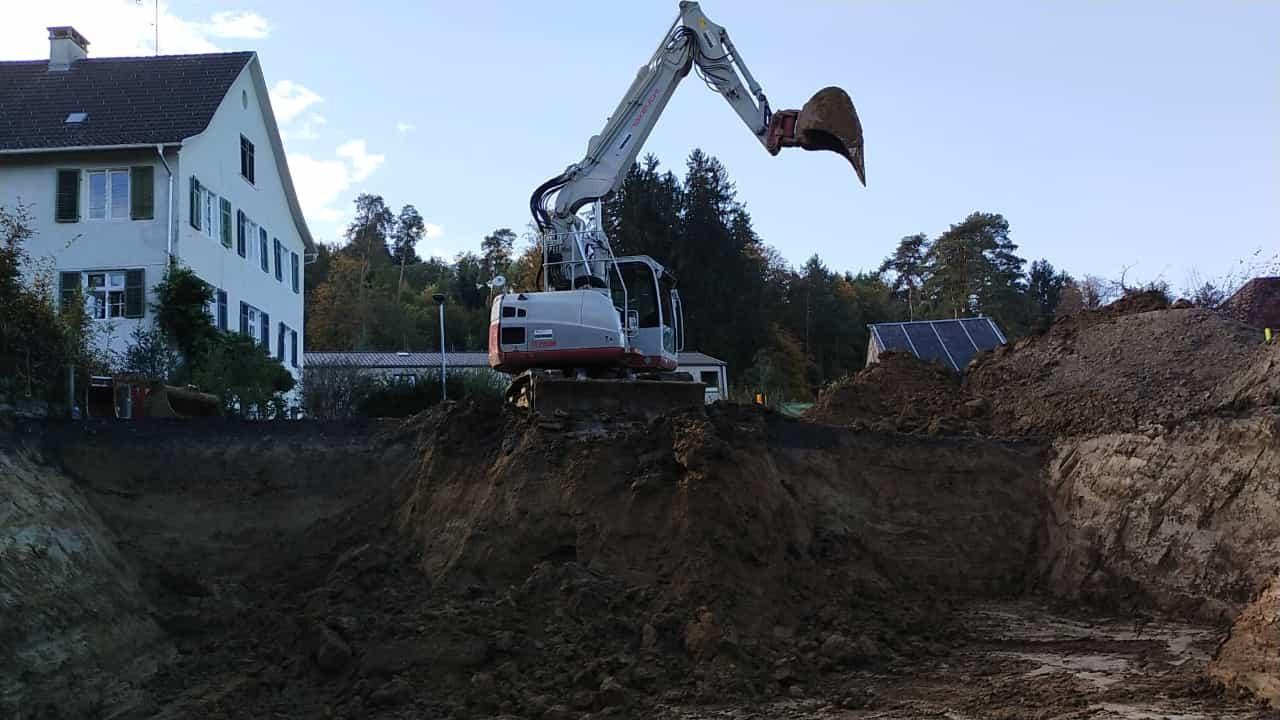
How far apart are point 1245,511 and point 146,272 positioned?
63.7 feet

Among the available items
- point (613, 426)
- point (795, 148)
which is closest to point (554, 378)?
point (613, 426)

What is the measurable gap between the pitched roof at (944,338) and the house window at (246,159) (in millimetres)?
15444

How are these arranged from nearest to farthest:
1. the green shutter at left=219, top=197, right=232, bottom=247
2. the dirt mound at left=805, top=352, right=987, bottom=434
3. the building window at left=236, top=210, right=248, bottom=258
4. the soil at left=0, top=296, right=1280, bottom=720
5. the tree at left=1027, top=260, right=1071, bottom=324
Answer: the soil at left=0, top=296, right=1280, bottom=720
the dirt mound at left=805, top=352, right=987, bottom=434
the green shutter at left=219, top=197, right=232, bottom=247
the building window at left=236, top=210, right=248, bottom=258
the tree at left=1027, top=260, right=1071, bottom=324

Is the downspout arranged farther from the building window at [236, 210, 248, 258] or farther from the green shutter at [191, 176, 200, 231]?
the building window at [236, 210, 248, 258]

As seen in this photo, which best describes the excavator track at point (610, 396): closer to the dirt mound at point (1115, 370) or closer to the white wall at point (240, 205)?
the dirt mound at point (1115, 370)

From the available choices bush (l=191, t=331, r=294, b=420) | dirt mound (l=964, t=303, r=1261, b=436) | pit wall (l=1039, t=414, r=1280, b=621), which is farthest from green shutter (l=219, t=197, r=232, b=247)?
pit wall (l=1039, t=414, r=1280, b=621)

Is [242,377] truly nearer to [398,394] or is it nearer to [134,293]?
[134,293]

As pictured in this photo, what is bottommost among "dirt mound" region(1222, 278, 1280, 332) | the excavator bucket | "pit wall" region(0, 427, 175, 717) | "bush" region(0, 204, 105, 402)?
"pit wall" region(0, 427, 175, 717)

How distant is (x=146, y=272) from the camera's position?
22.5m

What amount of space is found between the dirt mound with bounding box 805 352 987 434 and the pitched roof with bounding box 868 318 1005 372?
8.18 m

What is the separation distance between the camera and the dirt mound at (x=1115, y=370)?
1457 centimetres

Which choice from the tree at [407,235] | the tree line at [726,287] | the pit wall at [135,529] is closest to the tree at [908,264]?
the tree line at [726,287]

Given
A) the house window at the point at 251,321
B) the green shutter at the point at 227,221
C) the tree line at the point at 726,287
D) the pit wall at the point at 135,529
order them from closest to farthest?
the pit wall at the point at 135,529
the green shutter at the point at 227,221
the house window at the point at 251,321
the tree line at the point at 726,287

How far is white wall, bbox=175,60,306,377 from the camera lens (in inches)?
923
